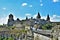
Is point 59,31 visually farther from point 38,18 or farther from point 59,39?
point 38,18

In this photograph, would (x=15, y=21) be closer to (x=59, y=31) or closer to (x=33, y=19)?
(x=33, y=19)

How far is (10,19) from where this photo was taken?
9894 centimetres

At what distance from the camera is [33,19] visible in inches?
3841

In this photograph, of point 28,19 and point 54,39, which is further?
point 28,19

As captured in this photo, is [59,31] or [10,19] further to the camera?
[10,19]

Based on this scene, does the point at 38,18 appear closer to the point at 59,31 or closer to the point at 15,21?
the point at 15,21

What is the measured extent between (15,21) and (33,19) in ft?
22.6

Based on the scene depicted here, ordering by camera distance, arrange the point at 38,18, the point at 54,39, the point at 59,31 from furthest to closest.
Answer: the point at 38,18, the point at 59,31, the point at 54,39

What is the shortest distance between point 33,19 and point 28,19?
191 cm

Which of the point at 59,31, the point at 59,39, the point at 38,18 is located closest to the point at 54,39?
the point at 59,39

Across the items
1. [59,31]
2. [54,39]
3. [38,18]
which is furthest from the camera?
[38,18]

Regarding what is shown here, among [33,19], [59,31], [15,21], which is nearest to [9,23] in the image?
[15,21]

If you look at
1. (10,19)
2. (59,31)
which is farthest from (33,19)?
(59,31)

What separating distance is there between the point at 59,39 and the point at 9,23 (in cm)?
9149
